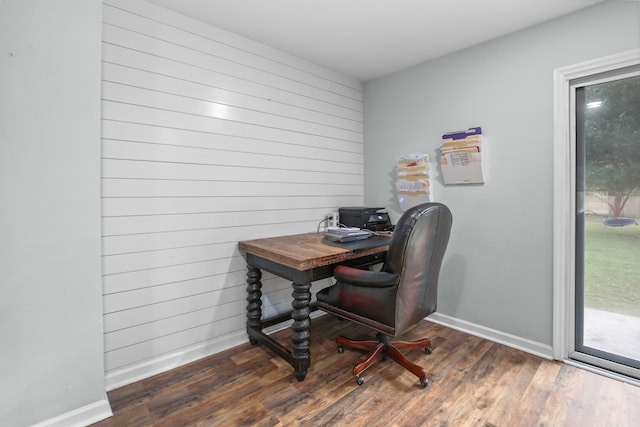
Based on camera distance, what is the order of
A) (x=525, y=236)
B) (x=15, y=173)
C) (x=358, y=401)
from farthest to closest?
(x=525, y=236), (x=358, y=401), (x=15, y=173)

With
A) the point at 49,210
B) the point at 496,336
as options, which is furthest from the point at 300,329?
the point at 496,336

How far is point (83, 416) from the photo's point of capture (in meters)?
1.53

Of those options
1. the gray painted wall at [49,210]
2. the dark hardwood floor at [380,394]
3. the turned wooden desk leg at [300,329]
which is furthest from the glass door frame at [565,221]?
the gray painted wall at [49,210]

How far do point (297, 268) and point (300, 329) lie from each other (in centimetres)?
44

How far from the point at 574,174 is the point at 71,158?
3144 millimetres

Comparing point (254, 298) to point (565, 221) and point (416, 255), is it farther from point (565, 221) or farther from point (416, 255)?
point (565, 221)

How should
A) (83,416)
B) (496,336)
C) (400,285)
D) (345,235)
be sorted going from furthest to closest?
1. (496,336)
2. (345,235)
3. (400,285)
4. (83,416)

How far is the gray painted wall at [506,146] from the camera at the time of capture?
2.05 m

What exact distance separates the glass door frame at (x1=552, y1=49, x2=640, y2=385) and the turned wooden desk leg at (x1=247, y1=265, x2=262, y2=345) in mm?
2202

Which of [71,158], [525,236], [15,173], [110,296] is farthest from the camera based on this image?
[525,236]

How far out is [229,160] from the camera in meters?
2.32

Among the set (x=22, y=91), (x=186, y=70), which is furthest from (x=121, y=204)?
(x=186, y=70)

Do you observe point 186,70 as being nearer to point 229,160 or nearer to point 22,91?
point 229,160

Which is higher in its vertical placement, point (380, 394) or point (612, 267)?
point (612, 267)
